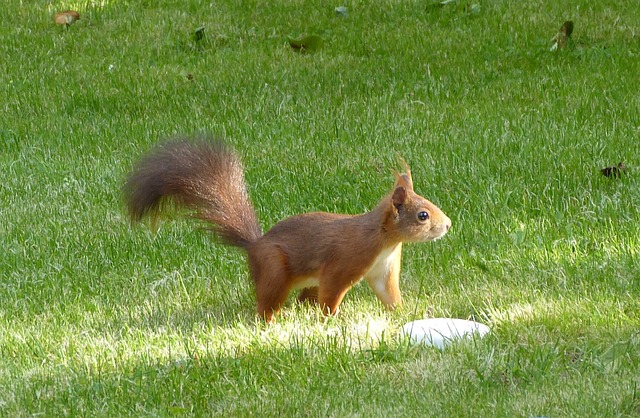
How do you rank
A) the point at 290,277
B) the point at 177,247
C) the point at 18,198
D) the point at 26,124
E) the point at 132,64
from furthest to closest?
the point at 132,64, the point at 26,124, the point at 18,198, the point at 177,247, the point at 290,277

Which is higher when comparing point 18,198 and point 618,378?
point 618,378

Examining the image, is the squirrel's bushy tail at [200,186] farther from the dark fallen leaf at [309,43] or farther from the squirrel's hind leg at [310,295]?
the dark fallen leaf at [309,43]

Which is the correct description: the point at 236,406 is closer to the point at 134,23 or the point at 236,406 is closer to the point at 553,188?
the point at 553,188

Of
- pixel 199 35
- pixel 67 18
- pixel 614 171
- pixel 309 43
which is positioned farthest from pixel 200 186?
pixel 67 18

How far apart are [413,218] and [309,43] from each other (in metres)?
4.88

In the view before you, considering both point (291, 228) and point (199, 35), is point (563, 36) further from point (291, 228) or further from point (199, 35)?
point (291, 228)

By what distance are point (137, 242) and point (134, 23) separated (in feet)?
15.4

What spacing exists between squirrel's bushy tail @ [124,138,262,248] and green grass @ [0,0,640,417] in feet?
1.09

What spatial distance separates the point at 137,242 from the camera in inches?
208

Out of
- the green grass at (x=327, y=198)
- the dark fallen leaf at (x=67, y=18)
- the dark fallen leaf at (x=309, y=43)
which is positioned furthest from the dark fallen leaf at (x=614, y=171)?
the dark fallen leaf at (x=67, y=18)

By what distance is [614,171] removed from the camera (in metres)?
5.41

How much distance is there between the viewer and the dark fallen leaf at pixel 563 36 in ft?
26.2

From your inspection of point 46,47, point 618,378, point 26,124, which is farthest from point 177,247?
point 46,47

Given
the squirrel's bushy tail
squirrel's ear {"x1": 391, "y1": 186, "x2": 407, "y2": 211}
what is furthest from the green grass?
squirrel's ear {"x1": 391, "y1": 186, "x2": 407, "y2": 211}
